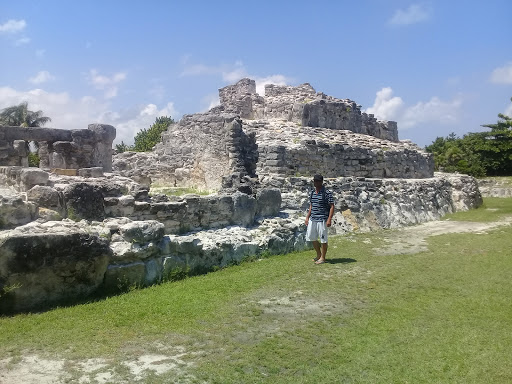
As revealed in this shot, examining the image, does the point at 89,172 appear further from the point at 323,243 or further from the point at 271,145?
the point at 323,243

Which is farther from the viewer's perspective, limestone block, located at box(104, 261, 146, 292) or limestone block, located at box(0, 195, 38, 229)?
limestone block, located at box(104, 261, 146, 292)

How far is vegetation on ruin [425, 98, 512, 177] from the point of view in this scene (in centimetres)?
2906

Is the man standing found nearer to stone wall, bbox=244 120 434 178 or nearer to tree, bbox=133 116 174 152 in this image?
stone wall, bbox=244 120 434 178

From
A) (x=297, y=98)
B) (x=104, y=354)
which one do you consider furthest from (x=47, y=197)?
(x=297, y=98)

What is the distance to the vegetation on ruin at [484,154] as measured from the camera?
2906 cm

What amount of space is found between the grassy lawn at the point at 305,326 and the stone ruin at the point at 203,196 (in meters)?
0.45

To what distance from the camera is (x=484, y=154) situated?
98.6 ft

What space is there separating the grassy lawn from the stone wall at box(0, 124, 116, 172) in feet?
17.8

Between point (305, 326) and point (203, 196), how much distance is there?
11.7 ft

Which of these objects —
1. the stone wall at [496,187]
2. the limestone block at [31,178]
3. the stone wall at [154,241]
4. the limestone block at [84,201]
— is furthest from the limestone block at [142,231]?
the stone wall at [496,187]

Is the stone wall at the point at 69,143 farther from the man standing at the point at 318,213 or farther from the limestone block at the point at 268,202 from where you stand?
the man standing at the point at 318,213

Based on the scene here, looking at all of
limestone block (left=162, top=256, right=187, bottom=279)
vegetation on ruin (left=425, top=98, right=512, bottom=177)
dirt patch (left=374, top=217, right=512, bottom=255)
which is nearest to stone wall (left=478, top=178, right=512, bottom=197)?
vegetation on ruin (left=425, top=98, right=512, bottom=177)

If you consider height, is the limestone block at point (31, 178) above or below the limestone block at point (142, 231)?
above

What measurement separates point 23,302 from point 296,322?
2881mm
